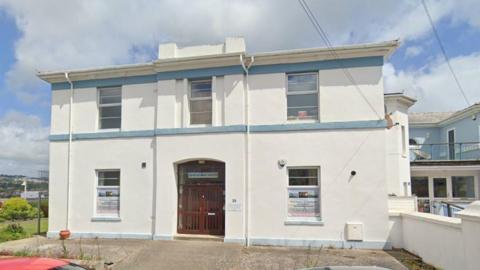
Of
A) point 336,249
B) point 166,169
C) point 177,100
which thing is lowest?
point 336,249

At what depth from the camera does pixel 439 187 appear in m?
22.2

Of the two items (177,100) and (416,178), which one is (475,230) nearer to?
(177,100)

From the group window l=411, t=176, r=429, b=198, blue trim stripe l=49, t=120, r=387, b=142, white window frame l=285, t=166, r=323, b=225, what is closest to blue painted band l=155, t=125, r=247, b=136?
blue trim stripe l=49, t=120, r=387, b=142

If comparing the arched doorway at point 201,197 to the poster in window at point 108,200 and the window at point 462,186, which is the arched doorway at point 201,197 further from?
the window at point 462,186

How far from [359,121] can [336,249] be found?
4.13 m

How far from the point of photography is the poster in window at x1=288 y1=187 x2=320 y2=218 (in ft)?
42.3

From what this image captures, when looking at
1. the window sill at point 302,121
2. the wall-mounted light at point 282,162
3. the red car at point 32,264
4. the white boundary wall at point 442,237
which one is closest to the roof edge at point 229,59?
the window sill at point 302,121

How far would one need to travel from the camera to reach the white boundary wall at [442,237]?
23.3 ft

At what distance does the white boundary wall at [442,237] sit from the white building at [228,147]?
52cm

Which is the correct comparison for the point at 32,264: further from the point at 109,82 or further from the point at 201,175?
the point at 109,82

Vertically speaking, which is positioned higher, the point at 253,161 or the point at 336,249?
the point at 253,161

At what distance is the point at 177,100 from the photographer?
1413 centimetres

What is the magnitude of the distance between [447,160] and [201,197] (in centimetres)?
1507

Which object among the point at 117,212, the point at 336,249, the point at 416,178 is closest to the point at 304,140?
the point at 336,249
